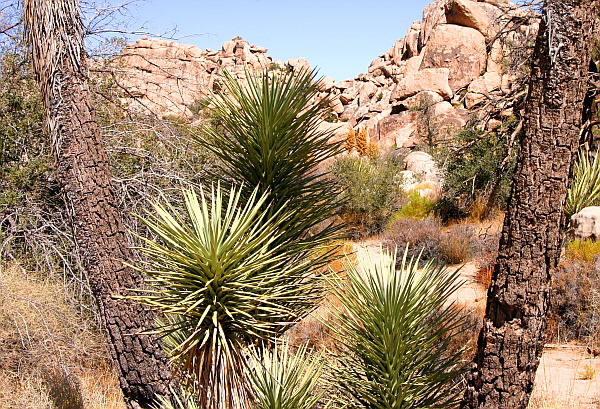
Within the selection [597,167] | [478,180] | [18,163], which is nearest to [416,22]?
[478,180]

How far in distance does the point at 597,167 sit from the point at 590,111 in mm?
955

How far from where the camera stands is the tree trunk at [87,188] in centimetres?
308

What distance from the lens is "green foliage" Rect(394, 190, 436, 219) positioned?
12758 millimetres

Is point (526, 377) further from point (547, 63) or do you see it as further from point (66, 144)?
point (66, 144)

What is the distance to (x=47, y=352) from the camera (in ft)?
15.9

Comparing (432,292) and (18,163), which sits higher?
(18,163)

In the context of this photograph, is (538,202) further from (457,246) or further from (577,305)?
(457,246)

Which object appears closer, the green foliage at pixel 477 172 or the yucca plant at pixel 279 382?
the yucca plant at pixel 279 382

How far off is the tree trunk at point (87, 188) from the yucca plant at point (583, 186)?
7.18m

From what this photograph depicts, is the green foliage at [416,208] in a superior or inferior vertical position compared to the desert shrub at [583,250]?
superior

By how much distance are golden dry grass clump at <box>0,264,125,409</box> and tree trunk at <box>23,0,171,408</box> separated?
1714 mm

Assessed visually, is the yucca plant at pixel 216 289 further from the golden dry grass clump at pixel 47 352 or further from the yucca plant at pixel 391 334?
the golden dry grass clump at pixel 47 352

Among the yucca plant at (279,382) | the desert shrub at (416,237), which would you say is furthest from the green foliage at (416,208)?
the yucca plant at (279,382)

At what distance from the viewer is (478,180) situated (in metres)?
11.8
